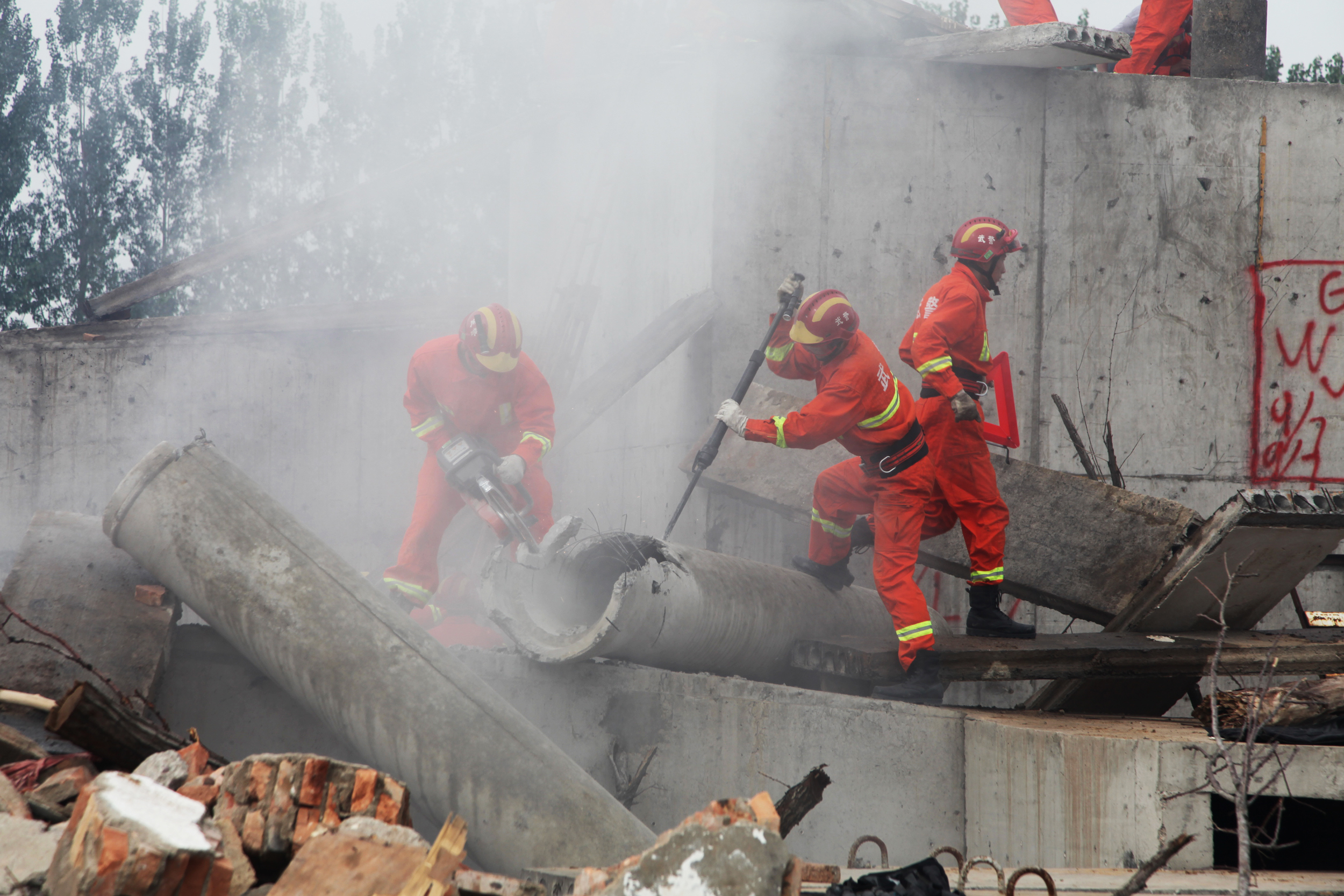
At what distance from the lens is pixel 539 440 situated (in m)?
5.05

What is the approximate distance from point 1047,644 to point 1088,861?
113 cm

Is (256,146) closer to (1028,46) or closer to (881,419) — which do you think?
(1028,46)

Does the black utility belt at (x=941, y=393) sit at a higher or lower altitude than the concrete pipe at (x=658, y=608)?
higher

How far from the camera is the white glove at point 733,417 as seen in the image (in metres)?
4.15

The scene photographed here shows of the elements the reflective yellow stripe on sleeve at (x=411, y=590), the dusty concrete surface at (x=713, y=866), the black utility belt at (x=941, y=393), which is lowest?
the reflective yellow stripe on sleeve at (x=411, y=590)

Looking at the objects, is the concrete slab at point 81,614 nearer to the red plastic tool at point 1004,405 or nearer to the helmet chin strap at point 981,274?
the helmet chin strap at point 981,274

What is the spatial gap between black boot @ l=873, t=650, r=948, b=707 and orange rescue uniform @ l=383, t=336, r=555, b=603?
1961 mm

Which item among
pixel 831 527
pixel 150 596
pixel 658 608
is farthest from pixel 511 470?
pixel 150 596

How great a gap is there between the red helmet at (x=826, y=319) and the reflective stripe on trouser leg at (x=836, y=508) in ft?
2.07

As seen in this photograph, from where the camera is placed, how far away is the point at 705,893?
179 centimetres

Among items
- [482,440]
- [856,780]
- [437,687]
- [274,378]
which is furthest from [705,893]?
[274,378]

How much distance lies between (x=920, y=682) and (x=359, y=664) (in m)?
2.07

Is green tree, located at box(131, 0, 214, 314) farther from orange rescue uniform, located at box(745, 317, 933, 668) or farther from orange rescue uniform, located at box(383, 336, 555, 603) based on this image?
orange rescue uniform, located at box(745, 317, 933, 668)

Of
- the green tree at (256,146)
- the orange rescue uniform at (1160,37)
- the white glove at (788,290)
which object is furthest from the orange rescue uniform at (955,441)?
the green tree at (256,146)
